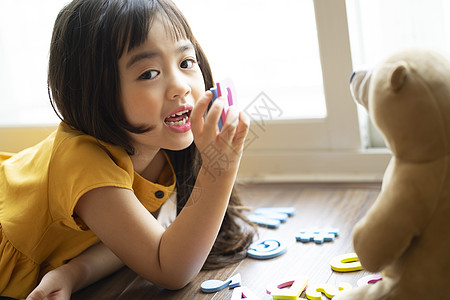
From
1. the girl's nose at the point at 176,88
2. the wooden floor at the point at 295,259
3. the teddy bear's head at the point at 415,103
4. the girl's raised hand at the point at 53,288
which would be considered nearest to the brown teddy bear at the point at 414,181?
the teddy bear's head at the point at 415,103

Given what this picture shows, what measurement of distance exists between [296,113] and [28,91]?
34.3 inches

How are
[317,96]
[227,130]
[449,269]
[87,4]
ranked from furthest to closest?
1. [317,96]
2. [87,4]
3. [227,130]
4. [449,269]

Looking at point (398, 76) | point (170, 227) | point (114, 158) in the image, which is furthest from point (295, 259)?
point (398, 76)

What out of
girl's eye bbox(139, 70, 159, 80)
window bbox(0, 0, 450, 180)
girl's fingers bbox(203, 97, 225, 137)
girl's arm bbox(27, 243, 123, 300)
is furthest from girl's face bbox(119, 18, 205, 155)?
window bbox(0, 0, 450, 180)

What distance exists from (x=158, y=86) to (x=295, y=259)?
375 mm

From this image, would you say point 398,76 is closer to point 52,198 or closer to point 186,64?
point 186,64

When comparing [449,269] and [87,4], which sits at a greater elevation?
[87,4]

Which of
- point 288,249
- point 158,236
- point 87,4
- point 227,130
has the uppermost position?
point 87,4

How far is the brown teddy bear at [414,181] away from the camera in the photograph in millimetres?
567

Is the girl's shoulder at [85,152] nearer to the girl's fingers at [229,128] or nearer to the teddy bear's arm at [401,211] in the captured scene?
the girl's fingers at [229,128]

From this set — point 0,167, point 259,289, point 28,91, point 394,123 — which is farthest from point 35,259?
point 28,91

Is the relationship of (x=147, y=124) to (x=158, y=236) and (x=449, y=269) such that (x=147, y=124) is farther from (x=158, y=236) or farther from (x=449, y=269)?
(x=449, y=269)

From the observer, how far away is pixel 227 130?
0.78 meters

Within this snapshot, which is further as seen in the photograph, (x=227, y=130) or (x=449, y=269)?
(x=227, y=130)
